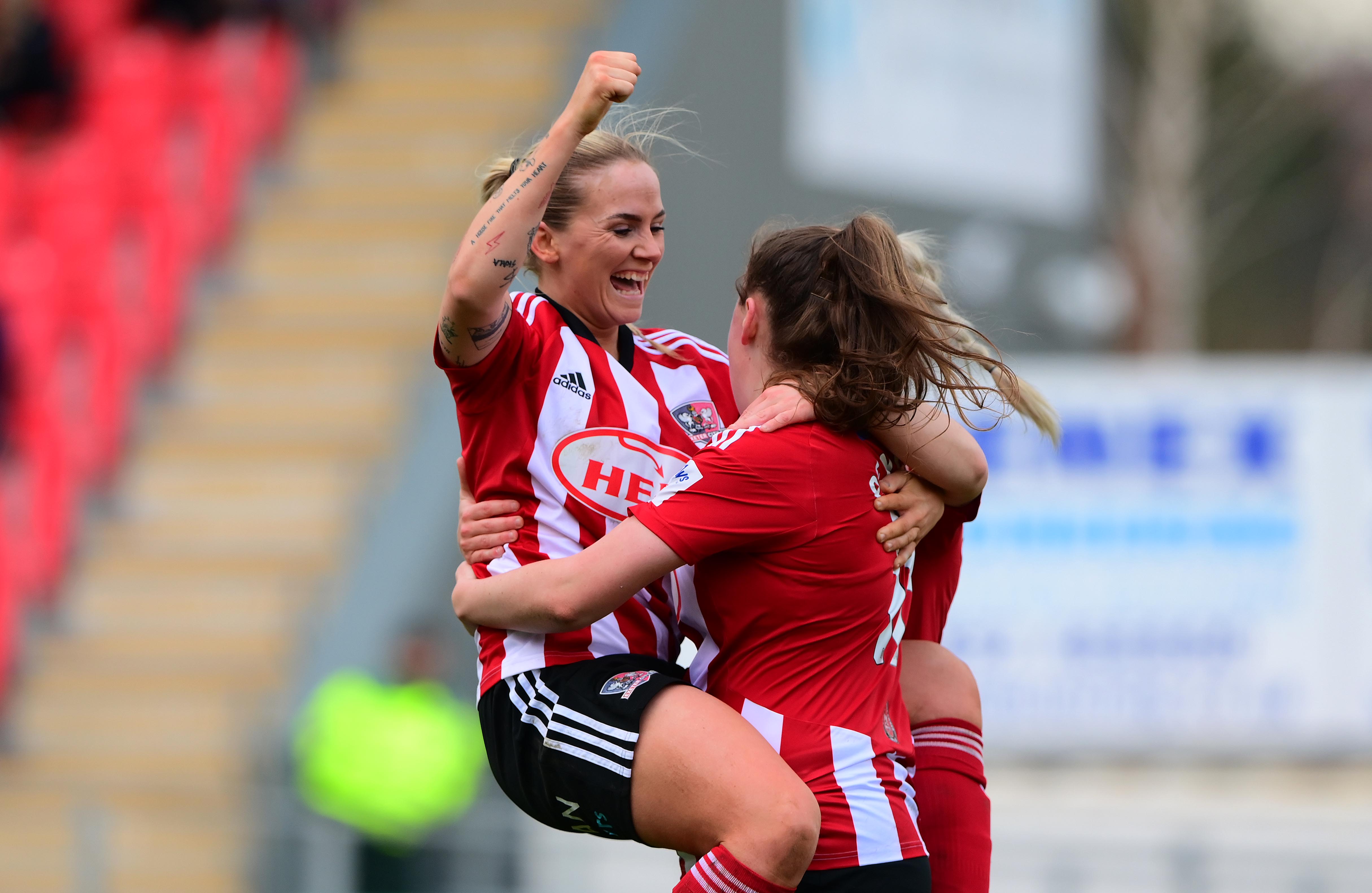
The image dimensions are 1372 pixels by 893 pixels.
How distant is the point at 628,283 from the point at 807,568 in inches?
26.3

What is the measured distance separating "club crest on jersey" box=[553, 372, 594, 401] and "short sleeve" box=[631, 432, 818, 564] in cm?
33

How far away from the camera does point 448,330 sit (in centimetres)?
277

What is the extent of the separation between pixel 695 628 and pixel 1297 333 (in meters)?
30.0

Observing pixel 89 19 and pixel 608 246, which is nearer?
pixel 608 246

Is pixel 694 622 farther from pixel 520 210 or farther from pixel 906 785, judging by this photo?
pixel 520 210

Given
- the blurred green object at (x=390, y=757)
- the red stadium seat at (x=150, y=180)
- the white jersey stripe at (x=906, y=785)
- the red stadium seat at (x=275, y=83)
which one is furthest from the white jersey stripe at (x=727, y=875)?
the red stadium seat at (x=275, y=83)

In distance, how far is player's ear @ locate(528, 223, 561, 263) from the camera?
10.2 ft

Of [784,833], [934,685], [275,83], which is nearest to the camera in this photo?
[784,833]

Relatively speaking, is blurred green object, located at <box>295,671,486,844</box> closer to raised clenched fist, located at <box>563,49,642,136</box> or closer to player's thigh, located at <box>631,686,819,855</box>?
player's thigh, located at <box>631,686,819,855</box>

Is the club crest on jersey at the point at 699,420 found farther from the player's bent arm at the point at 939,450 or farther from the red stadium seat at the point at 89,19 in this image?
the red stadium seat at the point at 89,19

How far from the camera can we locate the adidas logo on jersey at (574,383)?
2.97 m

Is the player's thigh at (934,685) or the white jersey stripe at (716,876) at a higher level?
the player's thigh at (934,685)

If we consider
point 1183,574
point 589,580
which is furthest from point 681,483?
point 1183,574

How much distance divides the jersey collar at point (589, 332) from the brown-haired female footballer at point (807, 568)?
315mm
